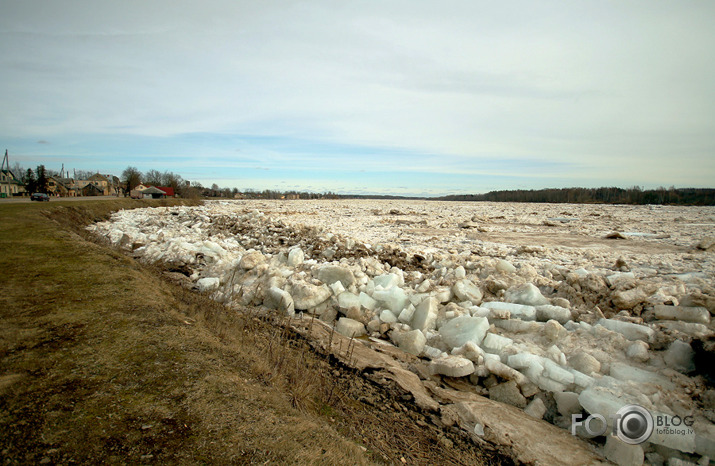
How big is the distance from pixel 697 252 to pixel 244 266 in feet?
38.1

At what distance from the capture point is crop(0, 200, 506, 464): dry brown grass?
1.83 meters

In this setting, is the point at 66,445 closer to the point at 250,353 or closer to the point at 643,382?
the point at 250,353

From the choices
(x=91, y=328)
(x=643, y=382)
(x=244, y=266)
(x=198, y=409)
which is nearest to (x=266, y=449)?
(x=198, y=409)

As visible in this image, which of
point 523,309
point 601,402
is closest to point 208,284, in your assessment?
point 523,309

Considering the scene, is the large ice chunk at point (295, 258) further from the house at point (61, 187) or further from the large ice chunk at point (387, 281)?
the house at point (61, 187)

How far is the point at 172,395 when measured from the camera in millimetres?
2236

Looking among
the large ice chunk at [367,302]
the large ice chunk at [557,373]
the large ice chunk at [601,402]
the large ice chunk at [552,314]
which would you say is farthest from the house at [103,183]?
the large ice chunk at [601,402]

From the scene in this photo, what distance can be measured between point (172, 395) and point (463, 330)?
11.0 ft

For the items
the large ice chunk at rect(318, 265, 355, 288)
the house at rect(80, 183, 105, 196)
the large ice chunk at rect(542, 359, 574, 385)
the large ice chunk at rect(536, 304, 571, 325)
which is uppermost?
the house at rect(80, 183, 105, 196)

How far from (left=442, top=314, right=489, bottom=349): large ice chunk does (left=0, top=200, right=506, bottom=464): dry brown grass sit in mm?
1517

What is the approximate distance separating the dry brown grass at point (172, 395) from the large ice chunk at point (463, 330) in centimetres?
152

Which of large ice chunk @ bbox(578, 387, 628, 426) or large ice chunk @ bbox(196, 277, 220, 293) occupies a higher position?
large ice chunk @ bbox(196, 277, 220, 293)

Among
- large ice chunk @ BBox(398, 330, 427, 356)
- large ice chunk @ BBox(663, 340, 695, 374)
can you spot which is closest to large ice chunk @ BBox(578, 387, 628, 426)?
large ice chunk @ BBox(663, 340, 695, 374)

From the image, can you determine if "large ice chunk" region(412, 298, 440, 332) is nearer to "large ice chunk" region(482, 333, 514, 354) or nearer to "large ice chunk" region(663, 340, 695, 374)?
"large ice chunk" region(482, 333, 514, 354)
